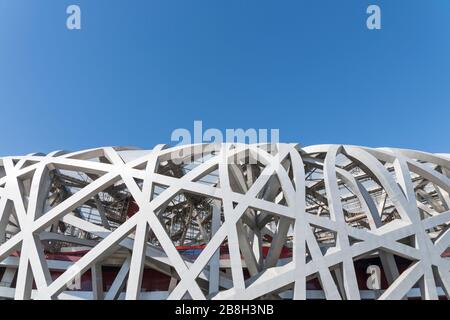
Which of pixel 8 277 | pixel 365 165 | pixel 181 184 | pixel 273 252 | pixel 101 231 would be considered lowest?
pixel 8 277

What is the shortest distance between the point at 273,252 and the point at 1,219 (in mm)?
13216

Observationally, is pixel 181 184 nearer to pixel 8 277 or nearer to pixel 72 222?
pixel 72 222

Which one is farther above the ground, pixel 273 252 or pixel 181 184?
pixel 181 184

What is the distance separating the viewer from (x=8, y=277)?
1598 cm
